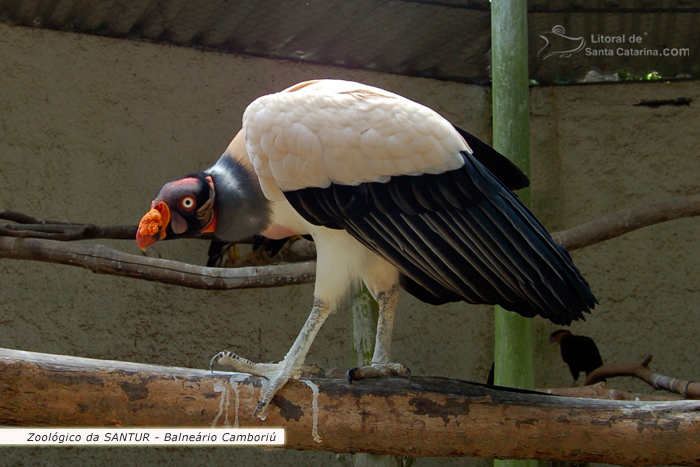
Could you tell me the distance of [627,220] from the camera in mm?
3635

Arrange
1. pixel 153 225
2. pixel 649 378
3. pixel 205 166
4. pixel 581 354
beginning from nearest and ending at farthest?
pixel 153 225, pixel 649 378, pixel 581 354, pixel 205 166

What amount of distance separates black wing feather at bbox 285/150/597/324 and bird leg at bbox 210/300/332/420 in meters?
0.34

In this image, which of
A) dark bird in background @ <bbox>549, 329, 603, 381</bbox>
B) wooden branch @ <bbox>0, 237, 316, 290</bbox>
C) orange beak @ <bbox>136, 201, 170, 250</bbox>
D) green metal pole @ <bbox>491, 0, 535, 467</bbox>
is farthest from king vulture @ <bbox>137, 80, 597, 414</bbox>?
dark bird in background @ <bbox>549, 329, 603, 381</bbox>

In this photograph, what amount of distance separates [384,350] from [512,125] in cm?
132

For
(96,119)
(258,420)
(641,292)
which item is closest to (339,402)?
(258,420)

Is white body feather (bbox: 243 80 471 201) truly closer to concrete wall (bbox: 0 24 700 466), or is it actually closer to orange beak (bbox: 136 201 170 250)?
orange beak (bbox: 136 201 170 250)

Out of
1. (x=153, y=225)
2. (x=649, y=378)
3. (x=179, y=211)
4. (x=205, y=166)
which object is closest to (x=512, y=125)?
(x=179, y=211)

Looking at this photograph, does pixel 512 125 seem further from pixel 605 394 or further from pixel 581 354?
pixel 581 354

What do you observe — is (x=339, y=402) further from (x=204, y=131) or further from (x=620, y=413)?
(x=204, y=131)

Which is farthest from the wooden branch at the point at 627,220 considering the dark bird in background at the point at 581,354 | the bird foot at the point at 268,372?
the bird foot at the point at 268,372

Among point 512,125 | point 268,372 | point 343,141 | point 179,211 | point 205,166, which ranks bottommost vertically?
point 268,372

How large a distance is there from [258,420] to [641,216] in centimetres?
270

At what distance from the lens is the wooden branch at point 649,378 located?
3423 millimetres

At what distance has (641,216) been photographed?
363 cm
